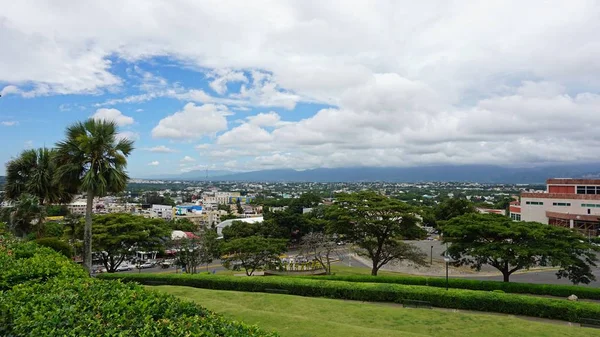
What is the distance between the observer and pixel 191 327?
11.8 ft

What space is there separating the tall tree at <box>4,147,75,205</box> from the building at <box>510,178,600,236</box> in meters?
51.0

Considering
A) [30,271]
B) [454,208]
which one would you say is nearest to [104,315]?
[30,271]

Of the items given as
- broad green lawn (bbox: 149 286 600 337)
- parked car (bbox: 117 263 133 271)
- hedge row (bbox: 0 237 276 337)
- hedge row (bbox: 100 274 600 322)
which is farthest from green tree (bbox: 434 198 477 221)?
hedge row (bbox: 0 237 276 337)

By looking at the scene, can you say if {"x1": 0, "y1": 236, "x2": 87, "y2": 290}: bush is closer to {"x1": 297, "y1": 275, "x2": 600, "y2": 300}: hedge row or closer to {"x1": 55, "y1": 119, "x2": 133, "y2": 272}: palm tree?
{"x1": 55, "y1": 119, "x2": 133, "y2": 272}: palm tree

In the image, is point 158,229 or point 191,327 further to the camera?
point 158,229

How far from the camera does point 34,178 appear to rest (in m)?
18.3

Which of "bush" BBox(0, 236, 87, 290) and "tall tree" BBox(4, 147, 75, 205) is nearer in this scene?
"bush" BBox(0, 236, 87, 290)

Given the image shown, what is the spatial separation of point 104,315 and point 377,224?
18.6 metres

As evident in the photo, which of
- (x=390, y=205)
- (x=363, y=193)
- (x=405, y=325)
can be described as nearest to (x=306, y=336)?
(x=405, y=325)

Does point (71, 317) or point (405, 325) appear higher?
point (71, 317)

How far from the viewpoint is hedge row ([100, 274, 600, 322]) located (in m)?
12.6

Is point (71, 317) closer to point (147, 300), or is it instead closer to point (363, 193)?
point (147, 300)

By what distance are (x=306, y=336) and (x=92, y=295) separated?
4.59 meters

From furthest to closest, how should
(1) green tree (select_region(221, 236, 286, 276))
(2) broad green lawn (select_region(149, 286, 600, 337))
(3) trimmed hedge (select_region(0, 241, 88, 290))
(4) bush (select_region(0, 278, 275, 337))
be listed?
(1) green tree (select_region(221, 236, 286, 276)), (2) broad green lawn (select_region(149, 286, 600, 337)), (3) trimmed hedge (select_region(0, 241, 88, 290)), (4) bush (select_region(0, 278, 275, 337))
